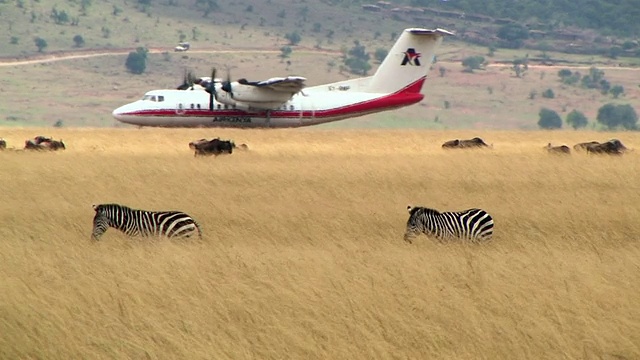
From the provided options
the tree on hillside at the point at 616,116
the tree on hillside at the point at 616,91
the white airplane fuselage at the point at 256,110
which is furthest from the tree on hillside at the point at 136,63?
the white airplane fuselage at the point at 256,110

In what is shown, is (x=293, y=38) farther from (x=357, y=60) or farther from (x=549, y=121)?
(x=549, y=121)

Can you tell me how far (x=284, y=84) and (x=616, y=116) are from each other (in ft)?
288

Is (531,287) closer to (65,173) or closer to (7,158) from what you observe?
(65,173)


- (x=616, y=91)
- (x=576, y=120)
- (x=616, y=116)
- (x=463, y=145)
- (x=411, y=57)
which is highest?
(x=463, y=145)

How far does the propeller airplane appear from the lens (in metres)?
49.0

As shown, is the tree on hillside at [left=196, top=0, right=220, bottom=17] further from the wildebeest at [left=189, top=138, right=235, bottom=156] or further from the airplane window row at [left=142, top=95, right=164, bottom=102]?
the wildebeest at [left=189, top=138, right=235, bottom=156]

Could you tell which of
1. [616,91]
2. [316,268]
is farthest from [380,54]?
[316,268]

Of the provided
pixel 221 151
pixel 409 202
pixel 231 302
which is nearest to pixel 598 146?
pixel 221 151

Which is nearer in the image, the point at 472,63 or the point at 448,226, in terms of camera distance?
the point at 448,226

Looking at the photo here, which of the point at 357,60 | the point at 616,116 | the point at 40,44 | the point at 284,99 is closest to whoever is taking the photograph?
the point at 284,99

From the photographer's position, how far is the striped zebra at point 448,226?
18906 mm

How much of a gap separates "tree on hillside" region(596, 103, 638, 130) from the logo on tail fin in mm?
78411

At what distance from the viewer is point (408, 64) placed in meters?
54.4

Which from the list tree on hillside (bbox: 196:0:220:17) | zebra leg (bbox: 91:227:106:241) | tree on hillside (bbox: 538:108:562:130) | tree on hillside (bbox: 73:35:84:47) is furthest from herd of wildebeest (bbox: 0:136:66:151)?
tree on hillside (bbox: 196:0:220:17)
